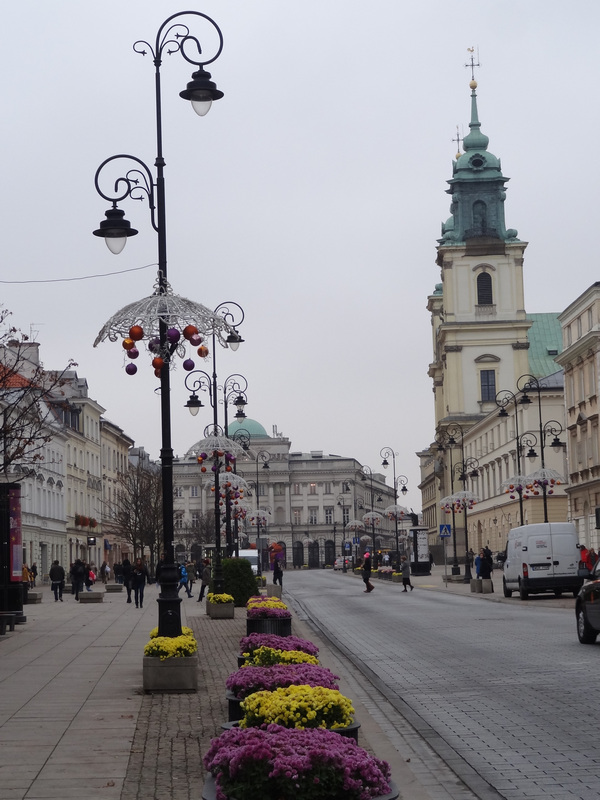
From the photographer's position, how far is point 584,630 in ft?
69.2

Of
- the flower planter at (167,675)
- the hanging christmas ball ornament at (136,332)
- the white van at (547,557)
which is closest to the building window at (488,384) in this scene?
the white van at (547,557)

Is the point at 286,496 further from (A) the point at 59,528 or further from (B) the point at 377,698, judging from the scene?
(B) the point at 377,698

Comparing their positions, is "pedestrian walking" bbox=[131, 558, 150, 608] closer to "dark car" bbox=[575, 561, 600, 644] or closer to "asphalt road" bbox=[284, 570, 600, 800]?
"asphalt road" bbox=[284, 570, 600, 800]

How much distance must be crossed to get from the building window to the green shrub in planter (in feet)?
251

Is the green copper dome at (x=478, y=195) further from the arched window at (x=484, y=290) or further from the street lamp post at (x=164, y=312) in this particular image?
the street lamp post at (x=164, y=312)

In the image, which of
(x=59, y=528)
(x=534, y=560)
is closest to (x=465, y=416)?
(x=59, y=528)

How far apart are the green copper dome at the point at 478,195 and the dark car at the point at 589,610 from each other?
92791 mm

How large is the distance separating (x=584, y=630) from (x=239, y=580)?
53.4 ft

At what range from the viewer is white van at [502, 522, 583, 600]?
1462 inches

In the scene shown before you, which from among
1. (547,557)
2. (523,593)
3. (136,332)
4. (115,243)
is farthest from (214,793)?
(523,593)

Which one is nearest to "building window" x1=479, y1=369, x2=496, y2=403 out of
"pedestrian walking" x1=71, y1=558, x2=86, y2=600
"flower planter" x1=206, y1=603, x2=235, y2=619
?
"pedestrian walking" x1=71, y1=558, x2=86, y2=600

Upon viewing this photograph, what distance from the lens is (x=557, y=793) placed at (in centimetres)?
882

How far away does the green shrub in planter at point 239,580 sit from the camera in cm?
3531

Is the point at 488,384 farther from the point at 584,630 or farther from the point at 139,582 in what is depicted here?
the point at 584,630
